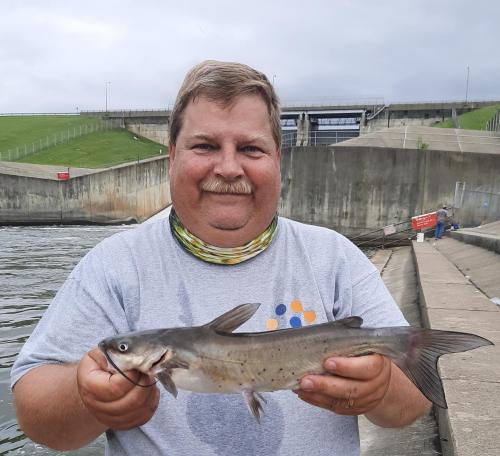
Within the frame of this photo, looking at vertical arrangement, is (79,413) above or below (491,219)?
above

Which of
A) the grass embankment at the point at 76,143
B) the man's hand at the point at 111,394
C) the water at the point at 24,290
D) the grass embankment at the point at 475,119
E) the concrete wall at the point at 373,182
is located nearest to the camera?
the man's hand at the point at 111,394

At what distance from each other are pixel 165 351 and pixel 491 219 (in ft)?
73.8

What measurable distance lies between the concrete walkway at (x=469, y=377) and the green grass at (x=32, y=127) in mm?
63301

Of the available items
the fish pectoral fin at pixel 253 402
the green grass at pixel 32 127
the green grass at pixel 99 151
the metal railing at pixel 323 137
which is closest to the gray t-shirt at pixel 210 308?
the fish pectoral fin at pixel 253 402

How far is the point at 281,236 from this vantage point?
230 cm

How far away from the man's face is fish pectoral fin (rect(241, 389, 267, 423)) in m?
0.65

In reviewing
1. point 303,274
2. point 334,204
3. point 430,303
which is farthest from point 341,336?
point 334,204

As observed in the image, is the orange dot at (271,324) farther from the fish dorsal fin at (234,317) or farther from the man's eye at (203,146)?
the man's eye at (203,146)

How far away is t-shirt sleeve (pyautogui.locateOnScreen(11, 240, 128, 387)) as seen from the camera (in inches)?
74.6

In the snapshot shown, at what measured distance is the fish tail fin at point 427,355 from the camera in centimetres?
185

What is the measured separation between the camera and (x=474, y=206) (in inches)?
899

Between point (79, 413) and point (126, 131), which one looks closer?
point (79, 413)

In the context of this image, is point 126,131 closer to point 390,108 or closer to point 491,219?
point 390,108

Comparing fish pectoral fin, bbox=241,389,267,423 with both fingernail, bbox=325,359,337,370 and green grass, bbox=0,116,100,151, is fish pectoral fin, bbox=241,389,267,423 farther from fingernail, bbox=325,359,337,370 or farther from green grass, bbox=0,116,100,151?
green grass, bbox=0,116,100,151
